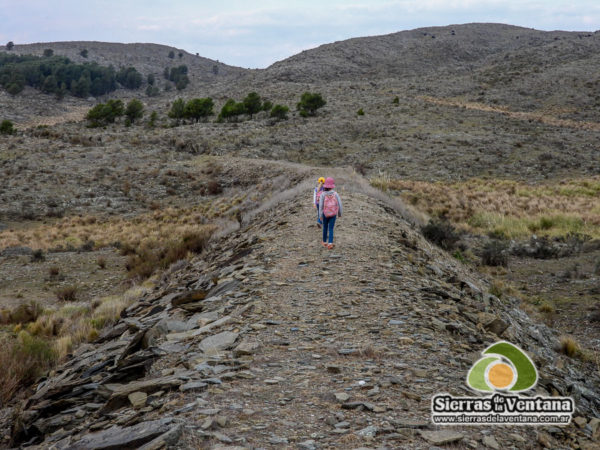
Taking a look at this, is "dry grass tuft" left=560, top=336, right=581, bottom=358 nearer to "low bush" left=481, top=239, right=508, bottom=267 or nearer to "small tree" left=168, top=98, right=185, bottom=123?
"low bush" left=481, top=239, right=508, bottom=267

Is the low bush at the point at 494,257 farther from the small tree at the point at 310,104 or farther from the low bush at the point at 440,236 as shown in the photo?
the small tree at the point at 310,104

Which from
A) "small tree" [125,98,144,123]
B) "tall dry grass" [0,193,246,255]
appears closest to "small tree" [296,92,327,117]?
"small tree" [125,98,144,123]

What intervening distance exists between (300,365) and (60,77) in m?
125

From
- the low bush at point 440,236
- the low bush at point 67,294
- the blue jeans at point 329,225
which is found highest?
the blue jeans at point 329,225

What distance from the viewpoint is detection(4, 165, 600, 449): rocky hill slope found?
4.31 metres

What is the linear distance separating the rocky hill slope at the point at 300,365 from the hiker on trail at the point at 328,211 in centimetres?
34

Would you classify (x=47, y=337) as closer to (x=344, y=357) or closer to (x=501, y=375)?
(x=344, y=357)

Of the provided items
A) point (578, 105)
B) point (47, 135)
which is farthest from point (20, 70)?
point (578, 105)

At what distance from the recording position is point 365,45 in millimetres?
122375

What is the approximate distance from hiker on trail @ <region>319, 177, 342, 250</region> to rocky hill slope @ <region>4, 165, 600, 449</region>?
34 cm

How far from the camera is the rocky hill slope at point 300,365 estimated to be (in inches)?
170

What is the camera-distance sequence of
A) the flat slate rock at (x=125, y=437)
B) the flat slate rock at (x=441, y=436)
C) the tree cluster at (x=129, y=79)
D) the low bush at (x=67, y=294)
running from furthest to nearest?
the tree cluster at (x=129, y=79)
the low bush at (x=67, y=294)
the flat slate rock at (x=125, y=437)
the flat slate rock at (x=441, y=436)

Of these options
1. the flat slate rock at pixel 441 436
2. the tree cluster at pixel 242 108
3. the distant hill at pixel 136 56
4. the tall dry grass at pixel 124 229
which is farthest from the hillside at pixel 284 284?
the distant hill at pixel 136 56

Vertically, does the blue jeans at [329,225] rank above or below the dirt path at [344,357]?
above
